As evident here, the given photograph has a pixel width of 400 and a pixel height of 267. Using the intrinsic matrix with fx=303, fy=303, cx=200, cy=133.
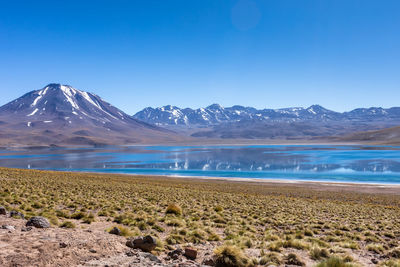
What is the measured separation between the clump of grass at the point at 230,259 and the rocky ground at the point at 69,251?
45 centimetres

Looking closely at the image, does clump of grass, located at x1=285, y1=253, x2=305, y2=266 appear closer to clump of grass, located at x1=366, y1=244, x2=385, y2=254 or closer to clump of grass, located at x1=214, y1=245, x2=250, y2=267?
clump of grass, located at x1=214, y1=245, x2=250, y2=267

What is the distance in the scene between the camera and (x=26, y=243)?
21.3ft

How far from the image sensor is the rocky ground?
18.6 ft

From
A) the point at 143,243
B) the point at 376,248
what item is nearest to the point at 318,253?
the point at 376,248

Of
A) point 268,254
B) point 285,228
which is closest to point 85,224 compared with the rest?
point 268,254

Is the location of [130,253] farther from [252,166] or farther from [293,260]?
[252,166]

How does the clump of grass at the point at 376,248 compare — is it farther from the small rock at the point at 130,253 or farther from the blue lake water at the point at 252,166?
the blue lake water at the point at 252,166

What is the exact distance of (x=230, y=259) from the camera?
20.4ft

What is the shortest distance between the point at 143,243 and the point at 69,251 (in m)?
1.65

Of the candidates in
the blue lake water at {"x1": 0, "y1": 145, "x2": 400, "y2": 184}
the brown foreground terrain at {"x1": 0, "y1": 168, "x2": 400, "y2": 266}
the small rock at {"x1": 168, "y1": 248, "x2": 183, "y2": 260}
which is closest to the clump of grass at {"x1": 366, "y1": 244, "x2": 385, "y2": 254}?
the brown foreground terrain at {"x1": 0, "y1": 168, "x2": 400, "y2": 266}

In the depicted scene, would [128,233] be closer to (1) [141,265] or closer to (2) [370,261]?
(1) [141,265]

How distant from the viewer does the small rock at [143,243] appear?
7043mm

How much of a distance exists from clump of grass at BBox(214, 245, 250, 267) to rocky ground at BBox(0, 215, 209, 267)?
0.45 meters

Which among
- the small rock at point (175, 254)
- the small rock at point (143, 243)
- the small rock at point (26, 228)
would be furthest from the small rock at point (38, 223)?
the small rock at point (175, 254)
